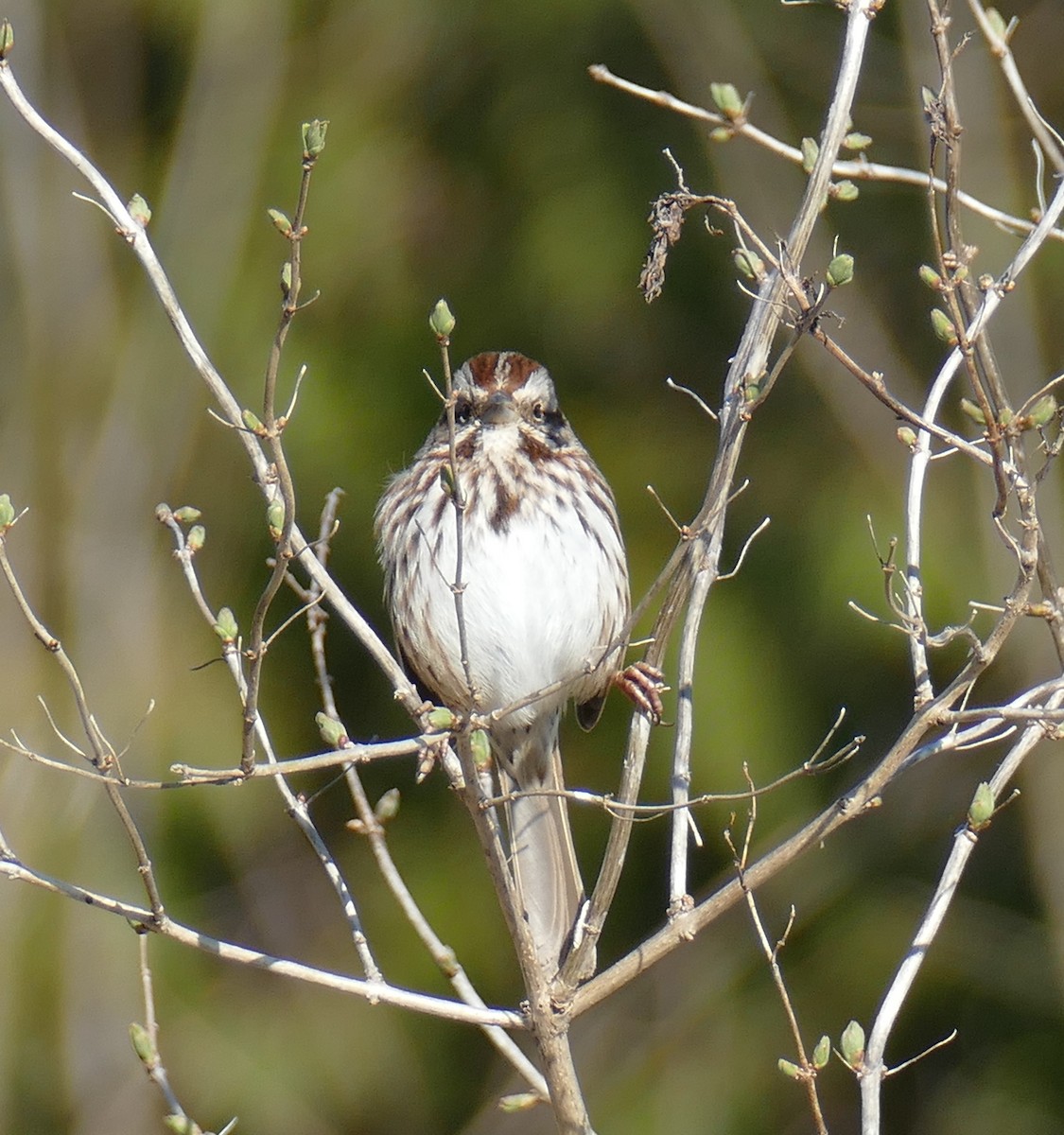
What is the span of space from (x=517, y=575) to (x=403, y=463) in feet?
8.10

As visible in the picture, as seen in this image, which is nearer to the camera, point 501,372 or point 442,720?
point 442,720

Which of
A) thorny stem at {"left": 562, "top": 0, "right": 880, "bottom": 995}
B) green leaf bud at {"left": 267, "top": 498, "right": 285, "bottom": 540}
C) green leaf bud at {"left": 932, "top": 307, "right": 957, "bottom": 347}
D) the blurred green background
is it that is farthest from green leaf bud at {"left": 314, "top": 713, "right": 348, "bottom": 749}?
the blurred green background

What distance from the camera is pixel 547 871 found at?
3.77 meters

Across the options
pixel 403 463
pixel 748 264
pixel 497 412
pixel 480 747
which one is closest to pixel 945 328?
pixel 748 264

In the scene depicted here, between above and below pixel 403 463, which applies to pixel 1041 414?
below

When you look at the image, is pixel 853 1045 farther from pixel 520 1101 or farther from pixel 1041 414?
pixel 1041 414

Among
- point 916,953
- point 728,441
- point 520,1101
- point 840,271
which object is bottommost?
point 520,1101

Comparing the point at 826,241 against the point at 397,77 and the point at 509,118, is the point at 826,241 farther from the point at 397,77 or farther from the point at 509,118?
the point at 397,77

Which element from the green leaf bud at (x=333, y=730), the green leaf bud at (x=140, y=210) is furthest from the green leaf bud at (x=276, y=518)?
the green leaf bud at (x=140, y=210)

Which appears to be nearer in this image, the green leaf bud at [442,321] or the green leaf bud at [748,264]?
the green leaf bud at [442,321]

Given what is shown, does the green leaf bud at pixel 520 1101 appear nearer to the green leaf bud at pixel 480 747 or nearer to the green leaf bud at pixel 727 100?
the green leaf bud at pixel 480 747

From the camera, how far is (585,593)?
13.4 feet

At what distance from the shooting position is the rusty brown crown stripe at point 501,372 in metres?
4.21

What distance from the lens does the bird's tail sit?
11.8ft
